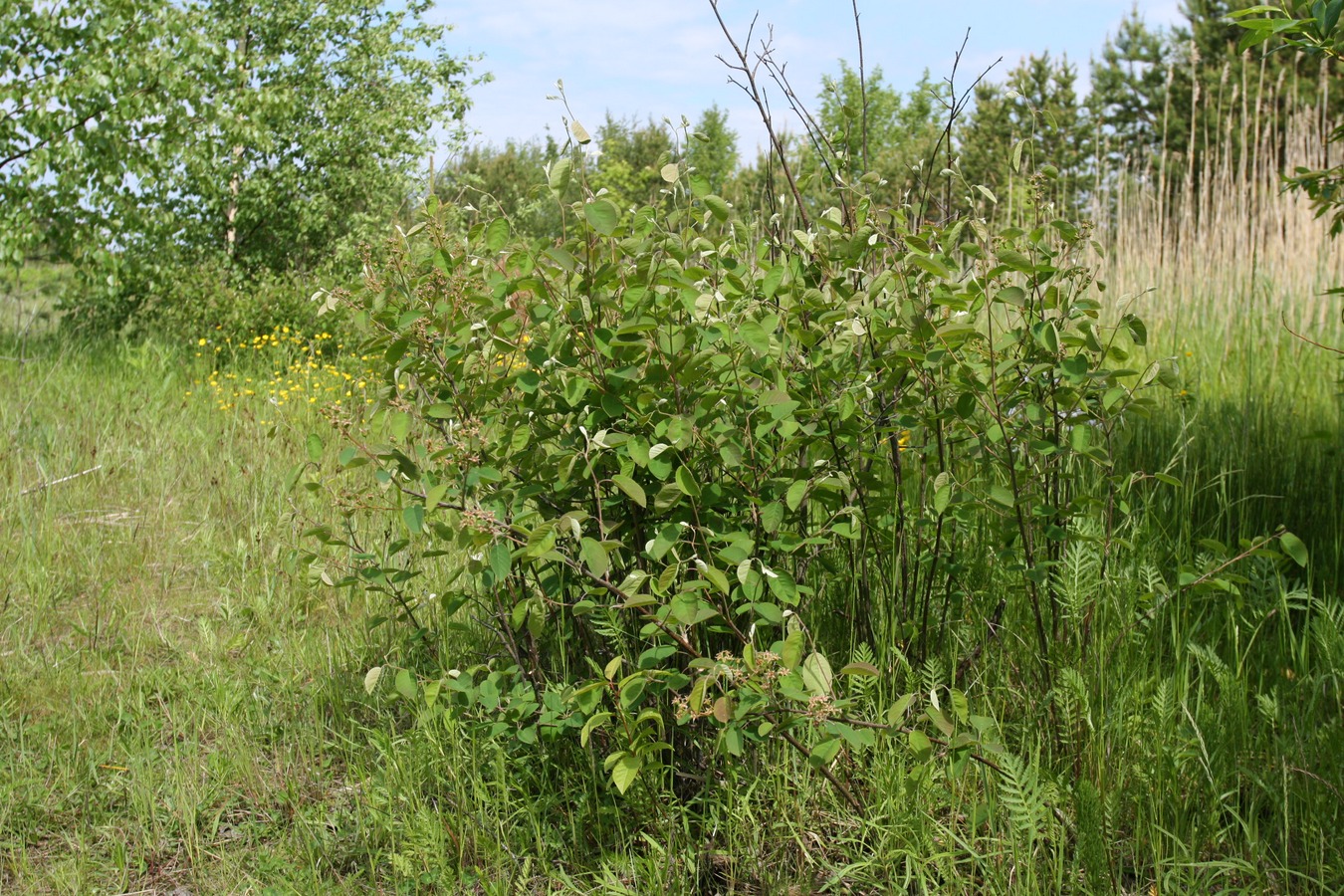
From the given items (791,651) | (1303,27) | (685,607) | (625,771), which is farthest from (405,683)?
(1303,27)

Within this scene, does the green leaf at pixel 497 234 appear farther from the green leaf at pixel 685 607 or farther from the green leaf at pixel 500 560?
the green leaf at pixel 685 607

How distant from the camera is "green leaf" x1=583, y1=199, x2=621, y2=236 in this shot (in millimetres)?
1702

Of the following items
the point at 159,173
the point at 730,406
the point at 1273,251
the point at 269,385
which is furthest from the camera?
the point at 159,173

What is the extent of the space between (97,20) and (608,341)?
755cm

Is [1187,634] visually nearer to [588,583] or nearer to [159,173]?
[588,583]

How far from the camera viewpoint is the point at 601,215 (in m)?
1.71

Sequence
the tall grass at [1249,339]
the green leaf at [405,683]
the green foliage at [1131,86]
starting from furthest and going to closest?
the green foliage at [1131,86], the tall grass at [1249,339], the green leaf at [405,683]

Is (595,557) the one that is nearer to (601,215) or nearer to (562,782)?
(601,215)

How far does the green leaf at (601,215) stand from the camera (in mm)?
1702

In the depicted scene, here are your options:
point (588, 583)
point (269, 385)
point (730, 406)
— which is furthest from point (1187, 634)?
point (269, 385)

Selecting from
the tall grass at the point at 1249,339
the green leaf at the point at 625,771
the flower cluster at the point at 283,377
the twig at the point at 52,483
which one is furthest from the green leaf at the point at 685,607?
the twig at the point at 52,483

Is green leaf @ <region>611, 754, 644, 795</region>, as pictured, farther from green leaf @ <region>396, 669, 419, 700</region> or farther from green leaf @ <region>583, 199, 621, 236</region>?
green leaf @ <region>583, 199, 621, 236</region>

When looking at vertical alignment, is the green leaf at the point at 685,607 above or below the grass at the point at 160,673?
above

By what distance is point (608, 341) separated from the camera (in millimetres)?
1882
